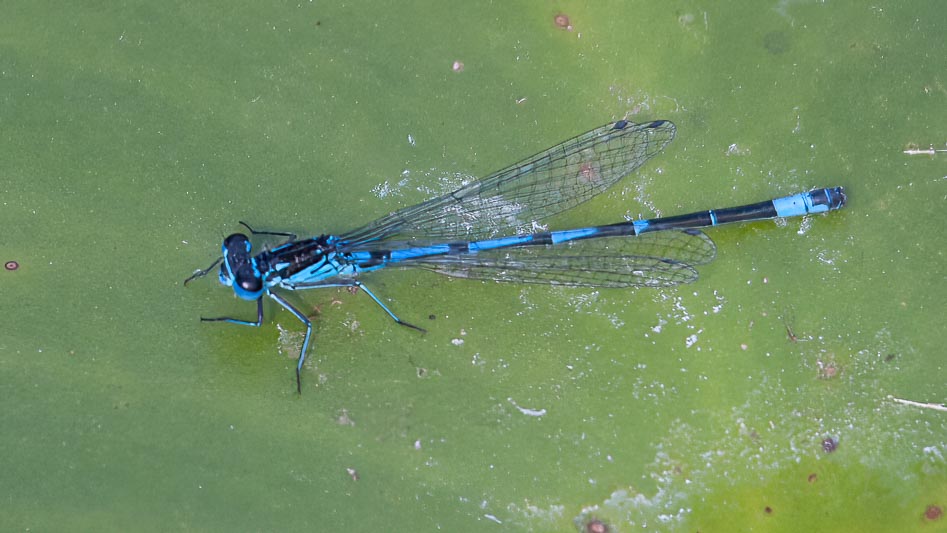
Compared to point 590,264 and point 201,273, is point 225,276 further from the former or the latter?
point 590,264

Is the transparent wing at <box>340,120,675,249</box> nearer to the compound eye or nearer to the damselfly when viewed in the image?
the damselfly

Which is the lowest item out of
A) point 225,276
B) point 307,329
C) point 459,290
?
point 307,329

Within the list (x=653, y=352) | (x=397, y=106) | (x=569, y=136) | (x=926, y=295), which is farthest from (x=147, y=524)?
(x=926, y=295)

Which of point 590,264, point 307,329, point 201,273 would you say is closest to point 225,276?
point 201,273

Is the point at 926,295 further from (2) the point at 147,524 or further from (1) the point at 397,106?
(2) the point at 147,524

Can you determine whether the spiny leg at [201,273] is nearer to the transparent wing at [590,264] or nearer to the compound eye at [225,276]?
the compound eye at [225,276]
